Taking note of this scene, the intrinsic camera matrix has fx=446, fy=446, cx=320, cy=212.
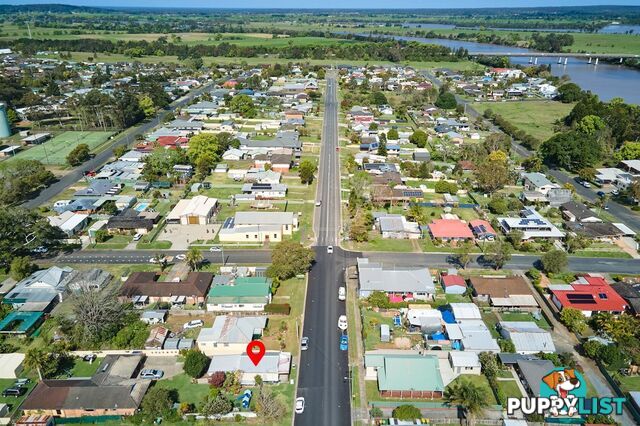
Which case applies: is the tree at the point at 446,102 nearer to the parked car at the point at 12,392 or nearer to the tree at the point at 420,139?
the tree at the point at 420,139

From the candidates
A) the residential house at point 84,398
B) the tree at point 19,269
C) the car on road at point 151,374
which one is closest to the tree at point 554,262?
the car on road at point 151,374

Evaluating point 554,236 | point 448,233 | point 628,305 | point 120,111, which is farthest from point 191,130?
point 628,305

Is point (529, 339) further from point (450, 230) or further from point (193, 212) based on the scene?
point (193, 212)

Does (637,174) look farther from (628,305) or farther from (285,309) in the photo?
(285,309)

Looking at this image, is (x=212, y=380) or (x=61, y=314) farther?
(x=61, y=314)

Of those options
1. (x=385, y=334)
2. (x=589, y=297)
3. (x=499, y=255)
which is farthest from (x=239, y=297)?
(x=589, y=297)
